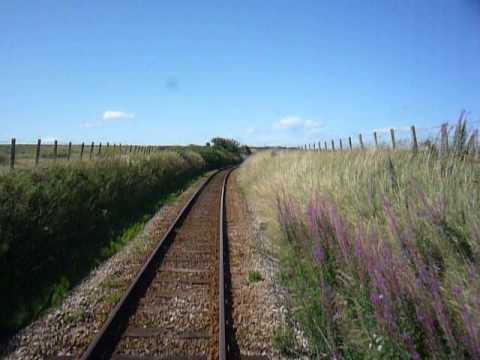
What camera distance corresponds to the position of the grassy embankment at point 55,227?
565cm

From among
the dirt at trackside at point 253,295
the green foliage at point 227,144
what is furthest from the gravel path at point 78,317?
the green foliage at point 227,144

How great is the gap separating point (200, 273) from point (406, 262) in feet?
12.4

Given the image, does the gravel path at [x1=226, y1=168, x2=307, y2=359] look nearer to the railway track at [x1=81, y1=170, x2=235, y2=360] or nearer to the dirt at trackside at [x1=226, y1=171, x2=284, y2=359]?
the dirt at trackside at [x1=226, y1=171, x2=284, y2=359]

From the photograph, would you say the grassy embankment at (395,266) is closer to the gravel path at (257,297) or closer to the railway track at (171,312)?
the gravel path at (257,297)

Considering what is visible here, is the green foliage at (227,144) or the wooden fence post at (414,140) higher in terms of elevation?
the green foliage at (227,144)

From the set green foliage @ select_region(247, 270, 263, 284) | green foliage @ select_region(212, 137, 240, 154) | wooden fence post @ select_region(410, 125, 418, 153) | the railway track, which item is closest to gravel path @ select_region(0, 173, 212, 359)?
the railway track

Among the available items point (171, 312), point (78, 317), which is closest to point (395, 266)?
point (171, 312)

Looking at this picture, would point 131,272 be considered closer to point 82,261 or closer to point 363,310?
point 82,261

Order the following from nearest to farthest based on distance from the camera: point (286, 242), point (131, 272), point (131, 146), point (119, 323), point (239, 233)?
point (119, 323)
point (131, 272)
point (286, 242)
point (239, 233)
point (131, 146)

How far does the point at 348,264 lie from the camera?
4246mm

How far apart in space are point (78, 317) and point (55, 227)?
332 cm

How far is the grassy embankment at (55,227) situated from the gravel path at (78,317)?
0.94 feet

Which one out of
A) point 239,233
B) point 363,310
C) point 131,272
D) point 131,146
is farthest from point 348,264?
point 131,146

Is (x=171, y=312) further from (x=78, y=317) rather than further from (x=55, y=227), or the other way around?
(x=55, y=227)
